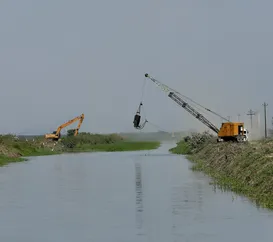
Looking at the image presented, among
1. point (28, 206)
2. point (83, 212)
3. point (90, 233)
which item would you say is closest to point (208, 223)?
point (90, 233)

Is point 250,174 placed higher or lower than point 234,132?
lower

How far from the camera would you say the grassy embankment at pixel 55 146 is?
85.9 m

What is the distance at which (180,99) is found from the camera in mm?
112688

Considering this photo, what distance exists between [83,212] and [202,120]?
88.3 meters

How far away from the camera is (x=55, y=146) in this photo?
128 meters

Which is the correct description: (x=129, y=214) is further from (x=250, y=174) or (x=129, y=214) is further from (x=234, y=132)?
(x=234, y=132)

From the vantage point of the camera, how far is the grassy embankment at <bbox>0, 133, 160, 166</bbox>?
85.9 meters

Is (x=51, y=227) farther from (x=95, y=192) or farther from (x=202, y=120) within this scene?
(x=202, y=120)

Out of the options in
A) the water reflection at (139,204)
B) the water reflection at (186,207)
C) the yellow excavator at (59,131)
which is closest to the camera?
the water reflection at (186,207)

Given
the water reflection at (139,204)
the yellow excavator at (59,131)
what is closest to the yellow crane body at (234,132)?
the water reflection at (139,204)

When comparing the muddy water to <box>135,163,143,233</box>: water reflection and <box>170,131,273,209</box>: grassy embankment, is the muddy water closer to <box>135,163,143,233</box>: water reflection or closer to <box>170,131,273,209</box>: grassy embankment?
<box>135,163,143,233</box>: water reflection

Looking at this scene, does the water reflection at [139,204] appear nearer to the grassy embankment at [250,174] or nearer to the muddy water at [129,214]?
the muddy water at [129,214]

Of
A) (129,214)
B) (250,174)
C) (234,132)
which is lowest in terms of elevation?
(129,214)

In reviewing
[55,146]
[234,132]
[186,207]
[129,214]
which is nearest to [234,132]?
[234,132]
